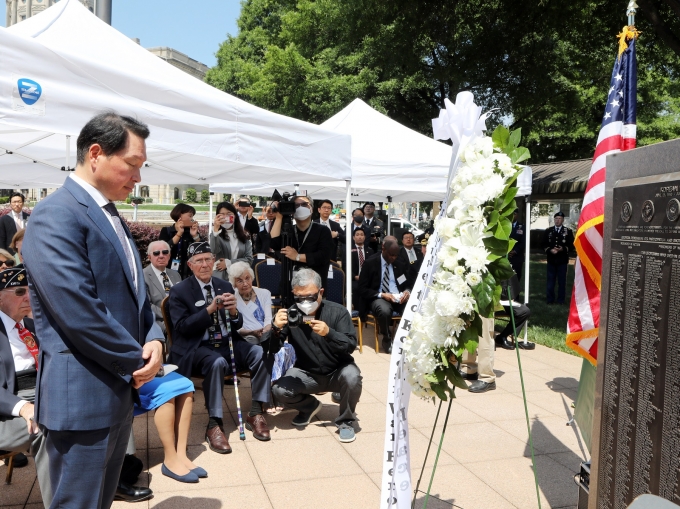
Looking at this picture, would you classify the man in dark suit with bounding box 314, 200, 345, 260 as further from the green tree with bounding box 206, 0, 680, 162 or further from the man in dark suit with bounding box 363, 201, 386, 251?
the green tree with bounding box 206, 0, 680, 162

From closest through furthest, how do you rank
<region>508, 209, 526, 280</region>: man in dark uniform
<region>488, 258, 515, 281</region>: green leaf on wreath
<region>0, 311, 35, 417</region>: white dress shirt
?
1. <region>488, 258, 515, 281</region>: green leaf on wreath
2. <region>0, 311, 35, 417</region>: white dress shirt
3. <region>508, 209, 526, 280</region>: man in dark uniform

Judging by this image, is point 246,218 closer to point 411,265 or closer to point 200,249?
point 411,265

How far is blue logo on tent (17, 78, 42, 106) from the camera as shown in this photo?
137 inches

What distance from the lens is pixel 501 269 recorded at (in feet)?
7.75

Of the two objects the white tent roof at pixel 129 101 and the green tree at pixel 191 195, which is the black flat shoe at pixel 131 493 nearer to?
the white tent roof at pixel 129 101

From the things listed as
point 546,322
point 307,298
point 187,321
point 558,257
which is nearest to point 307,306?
point 307,298

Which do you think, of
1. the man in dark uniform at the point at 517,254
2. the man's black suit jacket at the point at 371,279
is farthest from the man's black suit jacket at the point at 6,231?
the man in dark uniform at the point at 517,254

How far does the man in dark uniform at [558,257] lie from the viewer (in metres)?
12.4

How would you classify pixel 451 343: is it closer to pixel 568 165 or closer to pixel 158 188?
pixel 568 165

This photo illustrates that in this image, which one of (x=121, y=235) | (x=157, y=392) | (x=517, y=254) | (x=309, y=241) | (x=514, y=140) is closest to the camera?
(x=121, y=235)

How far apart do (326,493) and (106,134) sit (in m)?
2.54

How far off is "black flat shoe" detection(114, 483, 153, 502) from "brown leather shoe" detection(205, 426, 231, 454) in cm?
76

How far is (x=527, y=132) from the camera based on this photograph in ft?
65.8

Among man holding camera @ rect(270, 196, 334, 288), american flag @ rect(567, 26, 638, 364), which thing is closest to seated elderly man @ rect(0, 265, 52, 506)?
american flag @ rect(567, 26, 638, 364)
